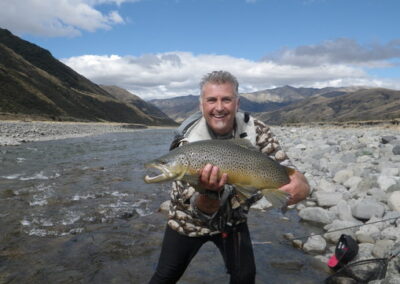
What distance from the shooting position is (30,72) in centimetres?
11888

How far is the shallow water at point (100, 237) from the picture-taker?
20.6ft

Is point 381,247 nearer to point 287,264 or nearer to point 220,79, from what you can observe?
point 287,264

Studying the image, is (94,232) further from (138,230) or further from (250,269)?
(250,269)

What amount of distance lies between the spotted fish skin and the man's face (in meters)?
0.40

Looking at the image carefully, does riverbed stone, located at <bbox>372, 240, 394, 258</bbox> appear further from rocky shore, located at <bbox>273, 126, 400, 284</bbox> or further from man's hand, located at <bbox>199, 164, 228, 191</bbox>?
man's hand, located at <bbox>199, 164, 228, 191</bbox>

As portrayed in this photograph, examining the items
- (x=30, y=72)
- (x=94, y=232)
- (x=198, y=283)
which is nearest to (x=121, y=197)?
(x=94, y=232)

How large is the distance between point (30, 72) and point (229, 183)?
133 m

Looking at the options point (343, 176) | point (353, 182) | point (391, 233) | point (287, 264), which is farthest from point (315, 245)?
point (343, 176)

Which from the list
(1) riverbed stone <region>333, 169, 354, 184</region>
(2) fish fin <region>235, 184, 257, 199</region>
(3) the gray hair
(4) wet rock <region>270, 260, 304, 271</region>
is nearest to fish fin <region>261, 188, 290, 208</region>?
(2) fish fin <region>235, 184, 257, 199</region>

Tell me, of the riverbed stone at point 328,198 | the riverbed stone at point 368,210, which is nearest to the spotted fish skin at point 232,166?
the riverbed stone at point 368,210

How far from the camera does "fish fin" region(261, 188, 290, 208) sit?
3.57 meters

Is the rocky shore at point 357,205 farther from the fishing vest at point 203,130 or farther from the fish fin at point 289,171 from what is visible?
the fishing vest at point 203,130

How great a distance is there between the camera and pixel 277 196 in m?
3.64

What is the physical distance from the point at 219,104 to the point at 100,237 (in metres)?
5.75
